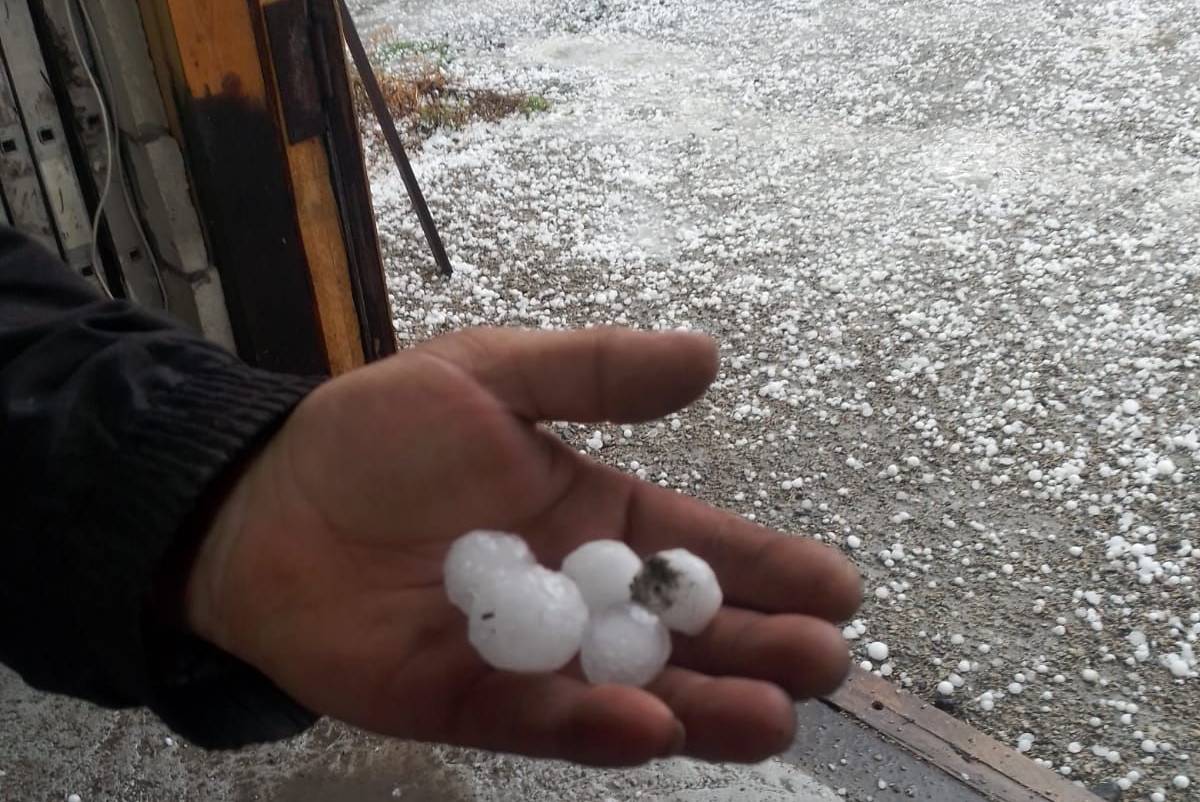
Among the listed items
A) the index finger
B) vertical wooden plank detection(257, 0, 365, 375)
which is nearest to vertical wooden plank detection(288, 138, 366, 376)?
vertical wooden plank detection(257, 0, 365, 375)

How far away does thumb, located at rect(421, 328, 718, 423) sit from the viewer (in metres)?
0.99

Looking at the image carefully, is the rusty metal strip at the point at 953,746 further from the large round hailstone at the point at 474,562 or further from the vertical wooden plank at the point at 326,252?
the vertical wooden plank at the point at 326,252

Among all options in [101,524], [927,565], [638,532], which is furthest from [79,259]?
[927,565]

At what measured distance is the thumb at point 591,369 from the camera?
99 centimetres

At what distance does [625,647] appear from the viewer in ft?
3.39

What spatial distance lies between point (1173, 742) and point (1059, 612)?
0.30 meters

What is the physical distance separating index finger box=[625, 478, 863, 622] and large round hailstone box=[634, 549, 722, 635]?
4cm

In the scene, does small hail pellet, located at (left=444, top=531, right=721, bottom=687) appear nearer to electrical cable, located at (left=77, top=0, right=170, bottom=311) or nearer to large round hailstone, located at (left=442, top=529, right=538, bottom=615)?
large round hailstone, located at (left=442, top=529, right=538, bottom=615)

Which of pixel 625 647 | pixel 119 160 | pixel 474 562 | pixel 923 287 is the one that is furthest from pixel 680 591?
pixel 923 287

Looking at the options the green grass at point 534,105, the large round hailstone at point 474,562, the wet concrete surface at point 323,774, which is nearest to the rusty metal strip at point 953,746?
the wet concrete surface at point 323,774

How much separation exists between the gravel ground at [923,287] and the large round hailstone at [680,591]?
0.96 meters

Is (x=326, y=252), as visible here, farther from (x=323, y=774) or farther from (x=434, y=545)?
(x=434, y=545)

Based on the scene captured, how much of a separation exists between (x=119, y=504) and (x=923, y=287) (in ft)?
7.78

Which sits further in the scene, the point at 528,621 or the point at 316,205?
the point at 316,205
